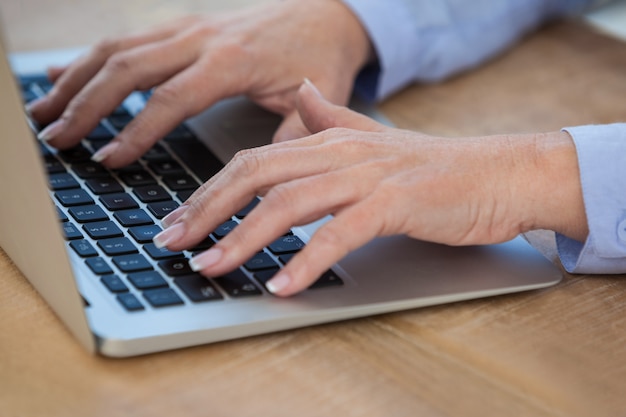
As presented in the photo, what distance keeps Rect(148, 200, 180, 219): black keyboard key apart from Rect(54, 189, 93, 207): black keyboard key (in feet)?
0.17

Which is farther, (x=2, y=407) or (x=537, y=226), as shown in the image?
(x=537, y=226)

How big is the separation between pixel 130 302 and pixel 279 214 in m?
0.12

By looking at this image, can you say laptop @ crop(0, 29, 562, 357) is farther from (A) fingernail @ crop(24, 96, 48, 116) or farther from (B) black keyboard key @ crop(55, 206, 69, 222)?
(A) fingernail @ crop(24, 96, 48, 116)

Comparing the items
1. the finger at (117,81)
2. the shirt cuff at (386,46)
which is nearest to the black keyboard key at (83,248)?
the finger at (117,81)

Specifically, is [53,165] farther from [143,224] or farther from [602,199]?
[602,199]

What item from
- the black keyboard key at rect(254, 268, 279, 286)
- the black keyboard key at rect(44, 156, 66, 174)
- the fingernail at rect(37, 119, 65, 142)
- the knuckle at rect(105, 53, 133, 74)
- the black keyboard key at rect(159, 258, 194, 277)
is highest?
the knuckle at rect(105, 53, 133, 74)

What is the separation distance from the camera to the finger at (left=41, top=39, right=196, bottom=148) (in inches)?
33.7

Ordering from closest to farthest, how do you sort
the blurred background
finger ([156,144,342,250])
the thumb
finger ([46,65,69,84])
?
1. finger ([156,144,342,250])
2. the thumb
3. finger ([46,65,69,84])
4. the blurred background

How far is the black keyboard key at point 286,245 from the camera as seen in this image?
0.67 metres

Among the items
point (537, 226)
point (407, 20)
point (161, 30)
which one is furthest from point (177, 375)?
point (407, 20)

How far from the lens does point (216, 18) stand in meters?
0.98

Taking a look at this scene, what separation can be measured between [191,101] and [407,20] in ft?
1.14

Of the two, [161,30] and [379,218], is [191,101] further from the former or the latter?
[379,218]

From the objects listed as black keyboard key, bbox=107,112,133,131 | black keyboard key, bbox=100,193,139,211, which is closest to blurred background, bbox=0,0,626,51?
black keyboard key, bbox=107,112,133,131
